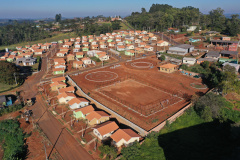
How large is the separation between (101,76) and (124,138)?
26.0 m

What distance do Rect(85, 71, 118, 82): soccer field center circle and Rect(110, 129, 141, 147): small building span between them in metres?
21.8

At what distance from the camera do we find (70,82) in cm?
4288

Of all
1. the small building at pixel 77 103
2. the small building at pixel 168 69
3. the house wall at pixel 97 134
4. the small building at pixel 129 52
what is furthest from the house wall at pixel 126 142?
the small building at pixel 129 52

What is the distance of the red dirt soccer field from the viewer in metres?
27.8

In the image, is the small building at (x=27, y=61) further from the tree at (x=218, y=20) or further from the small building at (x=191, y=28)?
the tree at (x=218, y=20)

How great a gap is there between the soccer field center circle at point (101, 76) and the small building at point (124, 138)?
21.8 metres

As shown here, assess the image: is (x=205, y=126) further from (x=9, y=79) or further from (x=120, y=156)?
(x=9, y=79)

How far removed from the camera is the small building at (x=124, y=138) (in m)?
21.0

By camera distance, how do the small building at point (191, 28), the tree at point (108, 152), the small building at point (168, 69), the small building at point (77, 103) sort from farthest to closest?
the small building at point (191, 28) → the small building at point (168, 69) → the small building at point (77, 103) → the tree at point (108, 152)

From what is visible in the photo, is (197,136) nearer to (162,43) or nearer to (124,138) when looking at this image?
(124,138)

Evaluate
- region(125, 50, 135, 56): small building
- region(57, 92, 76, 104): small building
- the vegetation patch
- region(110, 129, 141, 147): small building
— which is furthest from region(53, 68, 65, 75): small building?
region(110, 129, 141, 147): small building

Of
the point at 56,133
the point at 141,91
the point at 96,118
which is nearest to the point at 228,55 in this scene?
the point at 141,91

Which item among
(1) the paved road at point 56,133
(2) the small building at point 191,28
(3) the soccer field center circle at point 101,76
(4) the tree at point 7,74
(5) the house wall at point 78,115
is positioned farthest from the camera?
(2) the small building at point 191,28

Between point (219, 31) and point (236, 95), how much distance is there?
62402 mm
